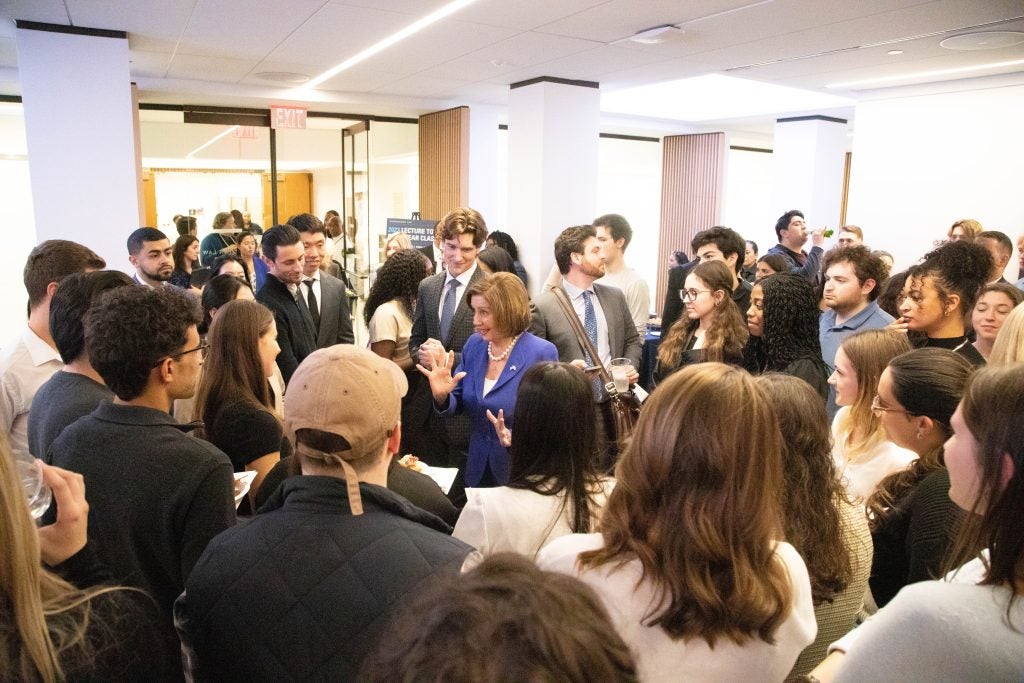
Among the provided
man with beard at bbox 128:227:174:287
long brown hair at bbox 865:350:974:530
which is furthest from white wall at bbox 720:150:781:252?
long brown hair at bbox 865:350:974:530

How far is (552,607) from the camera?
565 millimetres

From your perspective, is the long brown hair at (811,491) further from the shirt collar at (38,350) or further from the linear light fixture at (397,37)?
the linear light fixture at (397,37)

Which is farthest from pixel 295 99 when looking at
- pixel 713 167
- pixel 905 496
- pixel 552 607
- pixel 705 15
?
pixel 552 607

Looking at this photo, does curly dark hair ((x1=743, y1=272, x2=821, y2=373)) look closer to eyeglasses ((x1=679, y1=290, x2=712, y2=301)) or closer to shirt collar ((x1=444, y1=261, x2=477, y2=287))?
eyeglasses ((x1=679, y1=290, x2=712, y2=301))

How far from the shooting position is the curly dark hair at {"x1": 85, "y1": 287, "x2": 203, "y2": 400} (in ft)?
5.08

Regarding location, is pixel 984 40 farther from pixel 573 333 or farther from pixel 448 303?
pixel 448 303

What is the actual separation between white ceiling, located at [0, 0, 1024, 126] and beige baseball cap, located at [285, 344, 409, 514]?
3.74 m

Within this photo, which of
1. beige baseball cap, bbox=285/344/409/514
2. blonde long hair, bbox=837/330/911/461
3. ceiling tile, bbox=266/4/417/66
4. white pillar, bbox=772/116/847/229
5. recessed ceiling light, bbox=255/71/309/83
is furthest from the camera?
white pillar, bbox=772/116/847/229

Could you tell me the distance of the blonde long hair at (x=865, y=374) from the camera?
2053mm

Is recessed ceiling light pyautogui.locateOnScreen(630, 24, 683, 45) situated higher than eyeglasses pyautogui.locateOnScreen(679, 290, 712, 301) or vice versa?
recessed ceiling light pyautogui.locateOnScreen(630, 24, 683, 45)

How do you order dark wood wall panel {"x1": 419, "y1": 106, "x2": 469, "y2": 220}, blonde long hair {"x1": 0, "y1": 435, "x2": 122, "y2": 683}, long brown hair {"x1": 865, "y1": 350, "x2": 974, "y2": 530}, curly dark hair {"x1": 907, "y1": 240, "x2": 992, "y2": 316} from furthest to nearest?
1. dark wood wall panel {"x1": 419, "y1": 106, "x2": 469, "y2": 220}
2. curly dark hair {"x1": 907, "y1": 240, "x2": 992, "y2": 316}
3. long brown hair {"x1": 865, "y1": 350, "x2": 974, "y2": 530}
4. blonde long hair {"x1": 0, "y1": 435, "x2": 122, "y2": 683}

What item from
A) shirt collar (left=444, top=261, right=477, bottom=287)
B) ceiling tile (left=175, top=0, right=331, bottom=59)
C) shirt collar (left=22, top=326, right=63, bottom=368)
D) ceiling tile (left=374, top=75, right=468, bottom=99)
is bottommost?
shirt collar (left=22, top=326, right=63, bottom=368)

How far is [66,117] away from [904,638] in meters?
6.14

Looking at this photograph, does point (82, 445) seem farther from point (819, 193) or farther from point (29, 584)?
point (819, 193)
